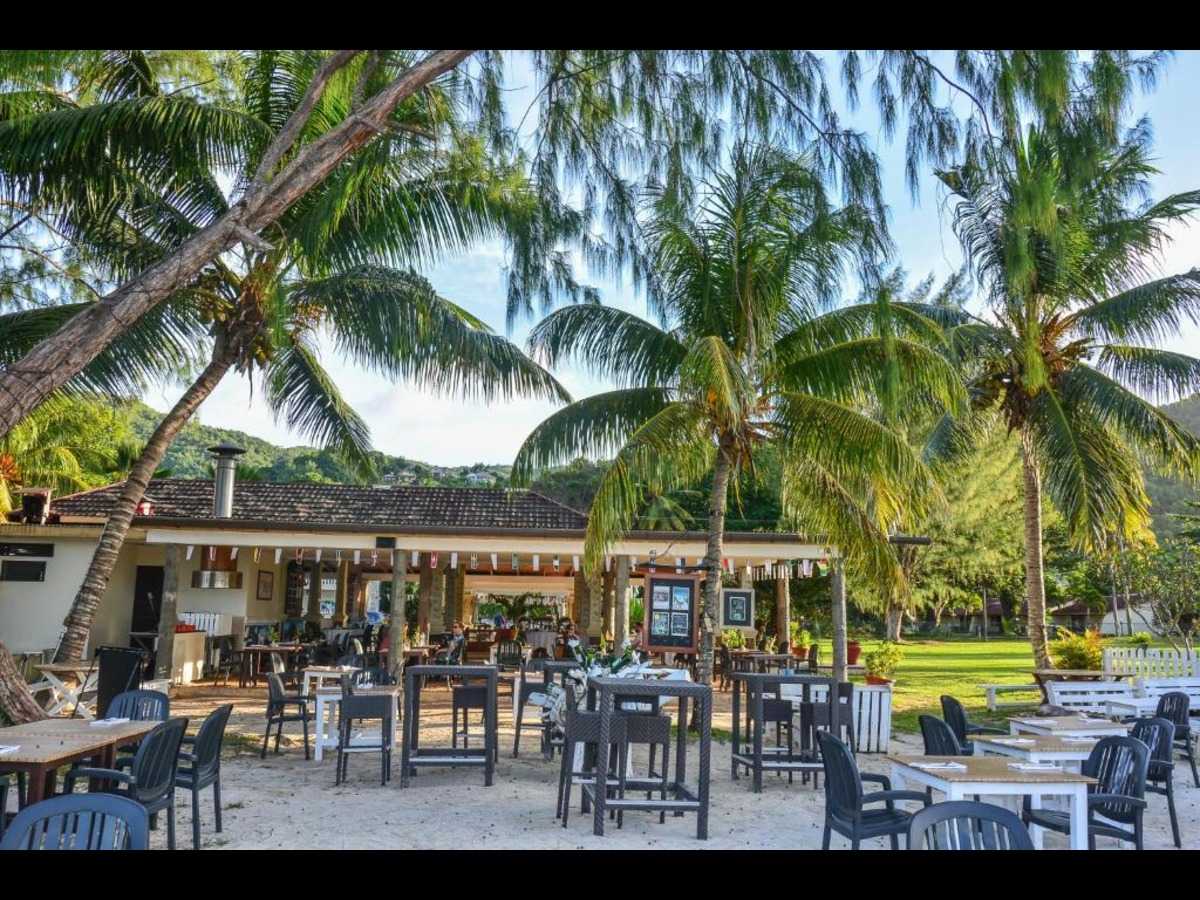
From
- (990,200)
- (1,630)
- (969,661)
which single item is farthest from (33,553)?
(969,661)

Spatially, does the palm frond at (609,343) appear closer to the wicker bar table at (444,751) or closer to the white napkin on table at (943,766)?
the wicker bar table at (444,751)

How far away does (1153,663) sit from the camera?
13688 mm

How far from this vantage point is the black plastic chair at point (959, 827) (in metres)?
3.74

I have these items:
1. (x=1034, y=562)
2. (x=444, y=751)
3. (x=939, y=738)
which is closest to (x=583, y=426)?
(x=444, y=751)

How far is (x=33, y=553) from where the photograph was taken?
602 inches

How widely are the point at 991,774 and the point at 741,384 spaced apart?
5.21 m

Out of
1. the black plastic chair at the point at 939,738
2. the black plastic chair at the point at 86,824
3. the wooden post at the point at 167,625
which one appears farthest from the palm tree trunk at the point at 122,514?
the black plastic chair at the point at 939,738

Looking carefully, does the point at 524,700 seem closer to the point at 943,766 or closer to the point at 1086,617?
the point at 943,766

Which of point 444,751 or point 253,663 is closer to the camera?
point 444,751

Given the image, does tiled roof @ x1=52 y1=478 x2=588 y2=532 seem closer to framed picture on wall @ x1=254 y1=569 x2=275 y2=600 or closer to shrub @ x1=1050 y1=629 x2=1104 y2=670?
framed picture on wall @ x1=254 y1=569 x2=275 y2=600

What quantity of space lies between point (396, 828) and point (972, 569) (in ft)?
85.3

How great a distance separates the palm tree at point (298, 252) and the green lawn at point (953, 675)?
7632 millimetres

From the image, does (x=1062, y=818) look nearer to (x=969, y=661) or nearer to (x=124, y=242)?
(x=124, y=242)

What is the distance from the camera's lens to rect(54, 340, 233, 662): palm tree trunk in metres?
10.1
